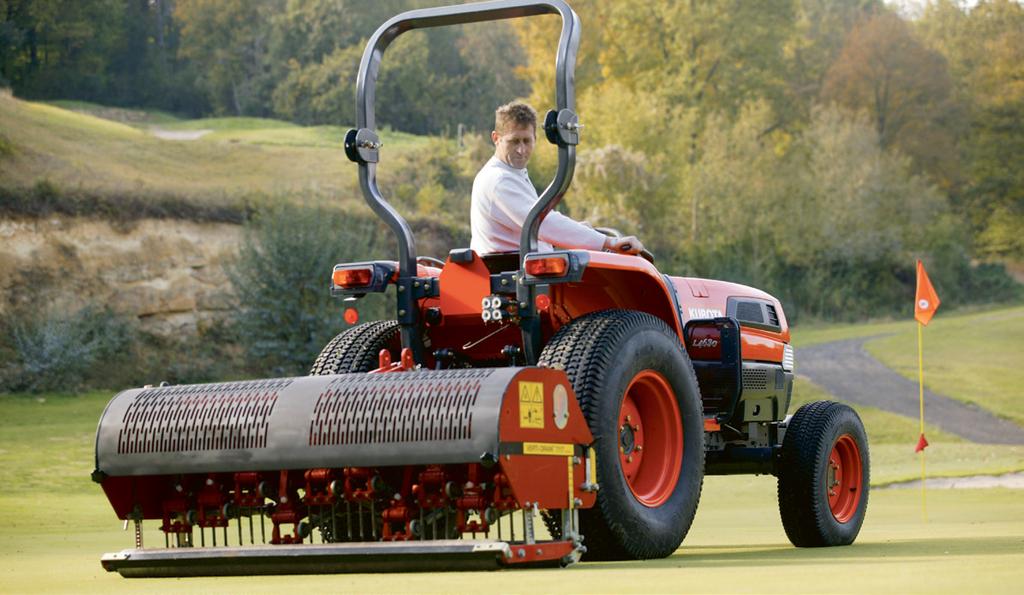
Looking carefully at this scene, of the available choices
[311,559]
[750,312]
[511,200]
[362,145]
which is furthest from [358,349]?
[750,312]

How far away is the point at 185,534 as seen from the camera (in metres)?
7.33

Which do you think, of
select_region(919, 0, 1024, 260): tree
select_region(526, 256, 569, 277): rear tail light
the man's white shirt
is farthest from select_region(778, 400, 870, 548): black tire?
select_region(919, 0, 1024, 260): tree

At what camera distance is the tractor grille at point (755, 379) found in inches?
360

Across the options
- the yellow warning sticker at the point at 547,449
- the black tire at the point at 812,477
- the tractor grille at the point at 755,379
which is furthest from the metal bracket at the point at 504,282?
the black tire at the point at 812,477

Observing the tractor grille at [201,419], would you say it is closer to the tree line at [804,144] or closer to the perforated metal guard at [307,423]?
the perforated metal guard at [307,423]

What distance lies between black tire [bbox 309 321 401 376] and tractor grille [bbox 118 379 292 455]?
86 cm

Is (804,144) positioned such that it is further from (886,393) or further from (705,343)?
(705,343)

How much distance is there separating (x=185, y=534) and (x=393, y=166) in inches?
1726

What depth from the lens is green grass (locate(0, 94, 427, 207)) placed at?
3706cm

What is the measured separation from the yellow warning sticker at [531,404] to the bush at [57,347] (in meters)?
26.0

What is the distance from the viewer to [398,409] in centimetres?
669

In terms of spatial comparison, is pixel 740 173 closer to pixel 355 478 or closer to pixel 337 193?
pixel 337 193

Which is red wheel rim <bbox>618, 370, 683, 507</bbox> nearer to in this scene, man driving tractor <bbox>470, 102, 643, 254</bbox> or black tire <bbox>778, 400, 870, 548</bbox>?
man driving tractor <bbox>470, 102, 643, 254</bbox>

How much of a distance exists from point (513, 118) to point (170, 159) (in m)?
39.6
